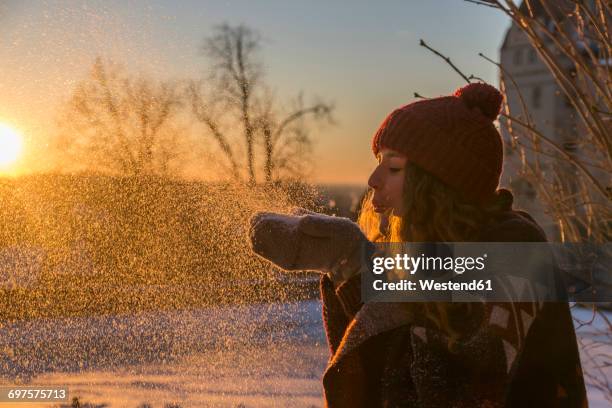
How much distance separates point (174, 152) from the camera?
15.3 feet

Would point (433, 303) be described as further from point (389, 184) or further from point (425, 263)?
point (389, 184)

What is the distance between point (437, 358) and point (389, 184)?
1.39ft

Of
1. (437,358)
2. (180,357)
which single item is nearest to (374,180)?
(437,358)

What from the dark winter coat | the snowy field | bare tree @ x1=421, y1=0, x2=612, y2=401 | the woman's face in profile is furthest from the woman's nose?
Result: the snowy field

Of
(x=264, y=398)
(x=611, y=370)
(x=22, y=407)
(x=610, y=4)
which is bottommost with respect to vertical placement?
Result: (x=611, y=370)

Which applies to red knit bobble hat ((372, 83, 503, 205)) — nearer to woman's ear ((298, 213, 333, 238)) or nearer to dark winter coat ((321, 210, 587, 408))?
dark winter coat ((321, 210, 587, 408))

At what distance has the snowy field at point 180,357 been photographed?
4984 millimetres

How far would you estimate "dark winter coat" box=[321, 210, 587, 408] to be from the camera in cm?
141

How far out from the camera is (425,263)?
1.58 meters

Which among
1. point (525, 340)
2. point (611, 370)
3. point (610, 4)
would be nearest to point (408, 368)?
point (525, 340)

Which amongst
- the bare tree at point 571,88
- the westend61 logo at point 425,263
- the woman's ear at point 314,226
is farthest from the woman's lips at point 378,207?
A: the bare tree at point 571,88

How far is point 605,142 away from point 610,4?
1.60 ft

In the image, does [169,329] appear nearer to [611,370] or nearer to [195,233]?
[195,233]

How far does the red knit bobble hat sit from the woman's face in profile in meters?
0.03
